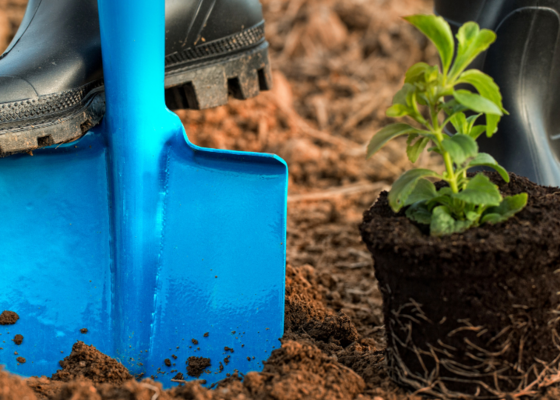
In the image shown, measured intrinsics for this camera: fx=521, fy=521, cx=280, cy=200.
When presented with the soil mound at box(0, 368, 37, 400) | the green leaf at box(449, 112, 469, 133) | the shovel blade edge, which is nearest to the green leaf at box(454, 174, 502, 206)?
the green leaf at box(449, 112, 469, 133)

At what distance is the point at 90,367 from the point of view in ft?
3.41

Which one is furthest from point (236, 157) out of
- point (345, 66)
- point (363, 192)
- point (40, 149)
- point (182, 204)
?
point (345, 66)

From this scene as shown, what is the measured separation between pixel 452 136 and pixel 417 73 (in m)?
0.11

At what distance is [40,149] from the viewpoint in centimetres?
124

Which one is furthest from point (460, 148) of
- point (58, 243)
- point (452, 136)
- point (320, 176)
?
point (320, 176)

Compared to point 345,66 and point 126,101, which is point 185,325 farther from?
point 345,66

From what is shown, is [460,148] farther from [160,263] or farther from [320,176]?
[320,176]

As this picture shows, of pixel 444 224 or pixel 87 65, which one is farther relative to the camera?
pixel 87 65

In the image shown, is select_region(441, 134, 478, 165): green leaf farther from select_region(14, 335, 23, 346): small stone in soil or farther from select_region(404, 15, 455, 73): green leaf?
select_region(14, 335, 23, 346): small stone in soil

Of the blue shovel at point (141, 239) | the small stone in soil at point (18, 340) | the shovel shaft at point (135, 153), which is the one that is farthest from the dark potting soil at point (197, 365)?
the small stone in soil at point (18, 340)

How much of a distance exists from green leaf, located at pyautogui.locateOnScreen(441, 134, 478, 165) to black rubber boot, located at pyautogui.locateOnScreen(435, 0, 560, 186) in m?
0.64

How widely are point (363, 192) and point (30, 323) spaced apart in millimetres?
1455

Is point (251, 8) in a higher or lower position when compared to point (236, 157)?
higher

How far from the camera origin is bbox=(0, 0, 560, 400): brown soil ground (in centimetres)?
86
